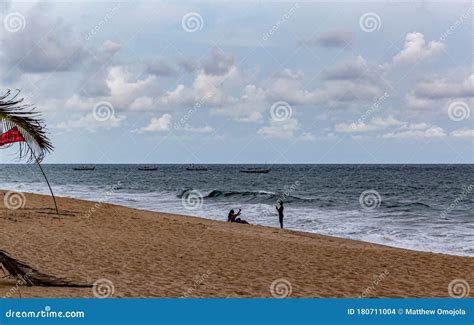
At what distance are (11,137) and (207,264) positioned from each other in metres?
6.75

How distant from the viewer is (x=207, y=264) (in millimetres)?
14305

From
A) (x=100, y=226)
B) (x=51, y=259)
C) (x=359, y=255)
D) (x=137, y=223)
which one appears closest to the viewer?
(x=51, y=259)

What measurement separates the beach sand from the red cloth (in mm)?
2676

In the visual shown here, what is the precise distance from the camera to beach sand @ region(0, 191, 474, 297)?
11.4m

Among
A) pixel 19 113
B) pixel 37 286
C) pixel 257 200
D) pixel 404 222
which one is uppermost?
pixel 257 200

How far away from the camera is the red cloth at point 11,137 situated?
28.4ft

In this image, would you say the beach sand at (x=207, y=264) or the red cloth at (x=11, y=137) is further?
the beach sand at (x=207, y=264)

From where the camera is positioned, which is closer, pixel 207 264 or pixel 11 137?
pixel 11 137

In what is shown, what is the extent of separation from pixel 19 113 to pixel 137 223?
14.9 m

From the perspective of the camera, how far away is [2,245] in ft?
51.3

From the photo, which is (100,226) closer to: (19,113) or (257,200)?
(19,113)

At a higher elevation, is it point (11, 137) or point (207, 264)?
point (11, 137)

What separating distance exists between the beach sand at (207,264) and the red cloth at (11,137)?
268cm

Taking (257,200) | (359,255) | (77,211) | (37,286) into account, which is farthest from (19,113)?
(257,200)
